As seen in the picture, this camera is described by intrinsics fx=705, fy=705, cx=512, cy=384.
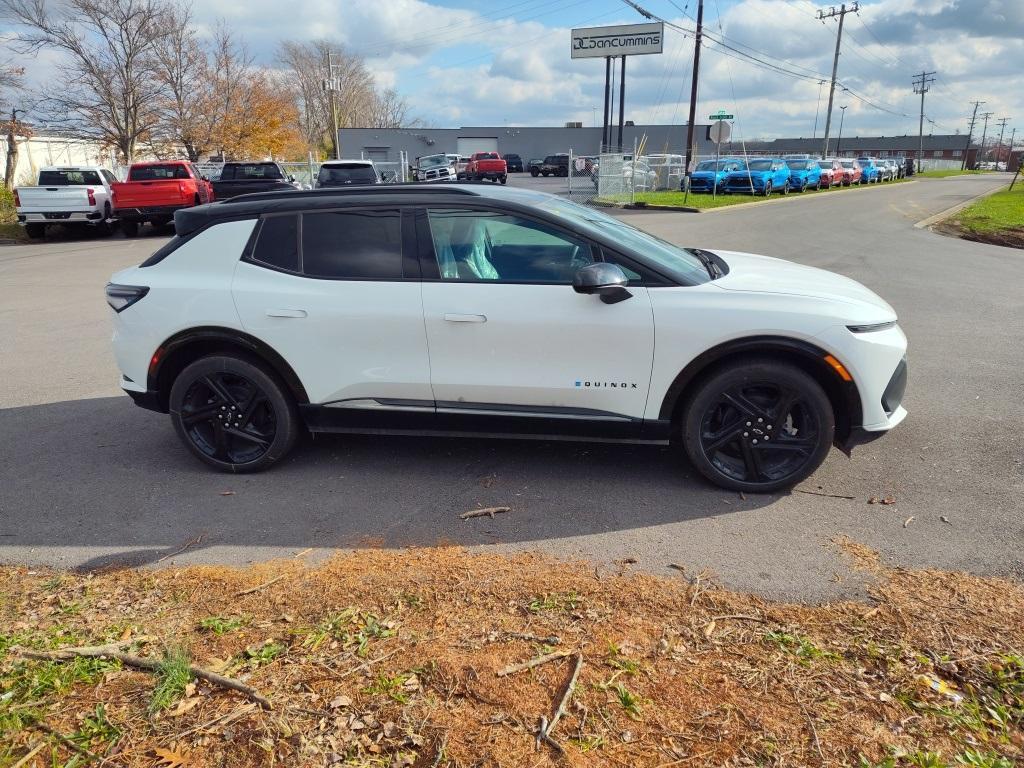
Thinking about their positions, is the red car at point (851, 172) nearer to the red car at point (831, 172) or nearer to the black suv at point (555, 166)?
the red car at point (831, 172)

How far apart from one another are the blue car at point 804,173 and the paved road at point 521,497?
102 ft

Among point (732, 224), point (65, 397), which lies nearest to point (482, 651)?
point (65, 397)

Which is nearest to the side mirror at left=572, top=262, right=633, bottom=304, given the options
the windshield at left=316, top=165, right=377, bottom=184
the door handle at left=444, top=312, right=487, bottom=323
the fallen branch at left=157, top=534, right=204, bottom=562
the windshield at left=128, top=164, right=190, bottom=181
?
the door handle at left=444, top=312, right=487, bottom=323

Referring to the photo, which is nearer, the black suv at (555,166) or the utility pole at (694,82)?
the utility pole at (694,82)

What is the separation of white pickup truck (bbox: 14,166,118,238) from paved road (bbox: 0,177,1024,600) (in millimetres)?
14328

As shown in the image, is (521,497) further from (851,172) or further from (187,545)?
(851,172)

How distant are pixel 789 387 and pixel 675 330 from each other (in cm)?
71

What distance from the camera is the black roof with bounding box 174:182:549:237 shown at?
4.22 meters

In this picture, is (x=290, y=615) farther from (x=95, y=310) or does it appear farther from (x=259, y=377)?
(x=95, y=310)

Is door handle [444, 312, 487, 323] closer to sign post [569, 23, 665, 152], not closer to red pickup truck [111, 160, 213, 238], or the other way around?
red pickup truck [111, 160, 213, 238]

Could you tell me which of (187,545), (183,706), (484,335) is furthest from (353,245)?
(183,706)

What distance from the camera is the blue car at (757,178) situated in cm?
3108

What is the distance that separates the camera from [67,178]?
64.2 ft

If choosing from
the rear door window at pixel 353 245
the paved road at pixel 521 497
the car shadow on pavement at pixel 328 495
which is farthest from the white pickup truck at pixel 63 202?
the rear door window at pixel 353 245
